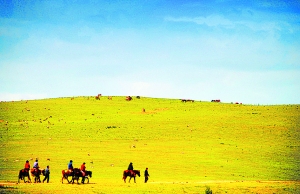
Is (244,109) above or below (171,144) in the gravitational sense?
above

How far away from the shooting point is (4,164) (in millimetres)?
46531

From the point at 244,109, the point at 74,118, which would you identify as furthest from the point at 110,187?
the point at 244,109

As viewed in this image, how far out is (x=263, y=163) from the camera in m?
50.8

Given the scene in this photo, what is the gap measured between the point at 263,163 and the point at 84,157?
66.3ft

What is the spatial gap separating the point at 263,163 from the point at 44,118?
139 feet

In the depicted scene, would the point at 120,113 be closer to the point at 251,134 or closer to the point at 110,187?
the point at 251,134

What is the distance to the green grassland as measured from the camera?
38219 millimetres

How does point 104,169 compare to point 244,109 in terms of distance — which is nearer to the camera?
point 104,169

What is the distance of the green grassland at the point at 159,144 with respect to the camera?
125 ft

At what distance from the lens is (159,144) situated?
59.0 metres

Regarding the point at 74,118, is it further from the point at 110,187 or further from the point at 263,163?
the point at 110,187

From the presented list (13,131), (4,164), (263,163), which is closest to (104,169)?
(4,164)

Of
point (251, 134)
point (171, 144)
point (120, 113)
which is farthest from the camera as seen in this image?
point (120, 113)

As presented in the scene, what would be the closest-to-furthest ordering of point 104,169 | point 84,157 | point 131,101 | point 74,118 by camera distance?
point 104,169, point 84,157, point 74,118, point 131,101
